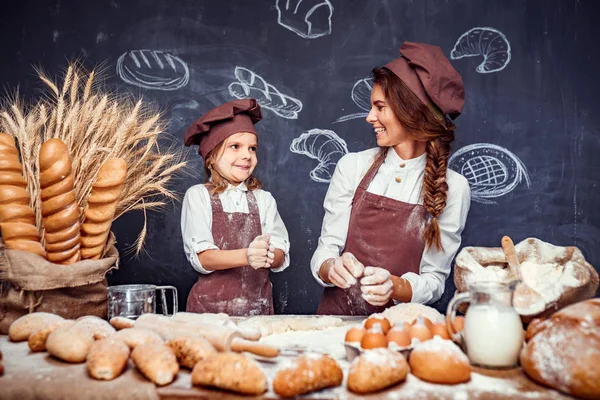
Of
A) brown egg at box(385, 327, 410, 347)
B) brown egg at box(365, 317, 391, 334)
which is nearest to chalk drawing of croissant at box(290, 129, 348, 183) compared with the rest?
brown egg at box(365, 317, 391, 334)

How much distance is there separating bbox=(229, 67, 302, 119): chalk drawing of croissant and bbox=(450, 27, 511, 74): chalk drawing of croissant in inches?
39.7

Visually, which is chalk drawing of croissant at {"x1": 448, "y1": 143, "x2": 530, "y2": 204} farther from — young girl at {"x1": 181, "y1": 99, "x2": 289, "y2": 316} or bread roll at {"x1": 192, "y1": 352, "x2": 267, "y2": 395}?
bread roll at {"x1": 192, "y1": 352, "x2": 267, "y2": 395}

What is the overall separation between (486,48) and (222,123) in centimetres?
170

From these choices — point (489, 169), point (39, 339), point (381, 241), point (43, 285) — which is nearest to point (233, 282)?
point (381, 241)

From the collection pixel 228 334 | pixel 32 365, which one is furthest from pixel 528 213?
pixel 32 365

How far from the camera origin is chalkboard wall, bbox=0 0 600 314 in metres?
3.20

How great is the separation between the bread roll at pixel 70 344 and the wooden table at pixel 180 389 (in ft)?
0.17

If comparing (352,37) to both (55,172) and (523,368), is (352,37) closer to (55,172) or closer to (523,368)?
(55,172)

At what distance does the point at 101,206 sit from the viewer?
6.11ft

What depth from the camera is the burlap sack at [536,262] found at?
1454mm

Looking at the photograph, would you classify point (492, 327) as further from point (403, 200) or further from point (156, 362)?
point (403, 200)

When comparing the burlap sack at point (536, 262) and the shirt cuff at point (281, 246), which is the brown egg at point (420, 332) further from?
the shirt cuff at point (281, 246)

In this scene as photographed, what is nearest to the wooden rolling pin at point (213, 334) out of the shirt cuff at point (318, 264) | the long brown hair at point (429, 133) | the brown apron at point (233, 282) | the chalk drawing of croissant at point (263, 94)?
the shirt cuff at point (318, 264)

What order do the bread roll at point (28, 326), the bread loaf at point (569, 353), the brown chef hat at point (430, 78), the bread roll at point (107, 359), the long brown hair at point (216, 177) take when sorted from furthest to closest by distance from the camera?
the long brown hair at point (216, 177)
the brown chef hat at point (430, 78)
the bread roll at point (28, 326)
the bread roll at point (107, 359)
the bread loaf at point (569, 353)
